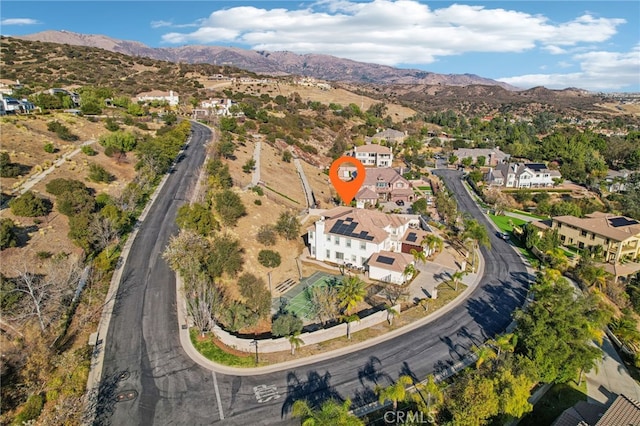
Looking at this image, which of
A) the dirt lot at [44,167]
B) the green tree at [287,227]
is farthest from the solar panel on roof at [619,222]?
the dirt lot at [44,167]

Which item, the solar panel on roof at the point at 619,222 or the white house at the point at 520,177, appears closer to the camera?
the solar panel on roof at the point at 619,222

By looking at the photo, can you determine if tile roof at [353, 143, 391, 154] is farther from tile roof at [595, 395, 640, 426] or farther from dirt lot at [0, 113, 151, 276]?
tile roof at [595, 395, 640, 426]

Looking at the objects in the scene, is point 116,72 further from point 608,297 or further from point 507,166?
point 608,297

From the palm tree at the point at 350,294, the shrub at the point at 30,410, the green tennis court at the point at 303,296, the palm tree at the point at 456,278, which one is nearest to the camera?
the shrub at the point at 30,410

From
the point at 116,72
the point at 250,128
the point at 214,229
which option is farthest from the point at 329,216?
the point at 116,72

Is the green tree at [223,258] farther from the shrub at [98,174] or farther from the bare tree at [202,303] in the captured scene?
the shrub at [98,174]

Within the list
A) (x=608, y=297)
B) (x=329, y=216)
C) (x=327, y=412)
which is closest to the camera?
(x=327, y=412)

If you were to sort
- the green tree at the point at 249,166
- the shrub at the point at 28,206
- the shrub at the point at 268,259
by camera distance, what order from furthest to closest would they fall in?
the green tree at the point at 249,166, the shrub at the point at 268,259, the shrub at the point at 28,206
